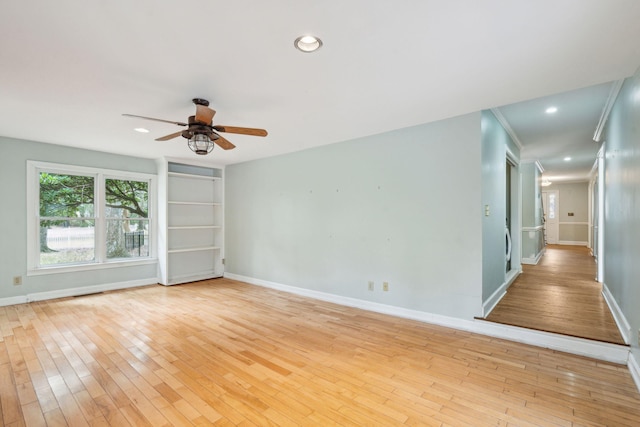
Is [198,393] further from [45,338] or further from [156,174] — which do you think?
[156,174]

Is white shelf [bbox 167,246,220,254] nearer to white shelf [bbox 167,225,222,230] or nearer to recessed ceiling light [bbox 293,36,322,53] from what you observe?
white shelf [bbox 167,225,222,230]

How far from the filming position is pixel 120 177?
5418 millimetres

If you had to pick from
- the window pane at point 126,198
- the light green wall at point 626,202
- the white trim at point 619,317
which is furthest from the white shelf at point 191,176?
the white trim at point 619,317

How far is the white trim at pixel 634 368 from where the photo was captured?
7.43 ft

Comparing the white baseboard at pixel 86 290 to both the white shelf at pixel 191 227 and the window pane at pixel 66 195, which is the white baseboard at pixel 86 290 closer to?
the white shelf at pixel 191 227

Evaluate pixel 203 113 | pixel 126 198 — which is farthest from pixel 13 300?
pixel 203 113

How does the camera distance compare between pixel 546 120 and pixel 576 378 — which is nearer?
pixel 576 378

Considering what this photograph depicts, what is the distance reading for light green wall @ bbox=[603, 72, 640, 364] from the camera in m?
2.39

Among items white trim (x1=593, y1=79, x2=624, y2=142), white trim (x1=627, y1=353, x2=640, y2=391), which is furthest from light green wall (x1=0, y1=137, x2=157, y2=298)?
white trim (x1=593, y1=79, x2=624, y2=142)

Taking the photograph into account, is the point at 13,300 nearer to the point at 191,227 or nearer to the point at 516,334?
the point at 191,227

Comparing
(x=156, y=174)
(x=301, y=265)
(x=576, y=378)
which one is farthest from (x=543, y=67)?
(x=156, y=174)

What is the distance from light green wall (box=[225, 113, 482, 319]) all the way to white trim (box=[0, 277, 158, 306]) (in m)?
2.14

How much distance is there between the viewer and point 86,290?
16.4 feet

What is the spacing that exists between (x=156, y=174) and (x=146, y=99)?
3301 mm
